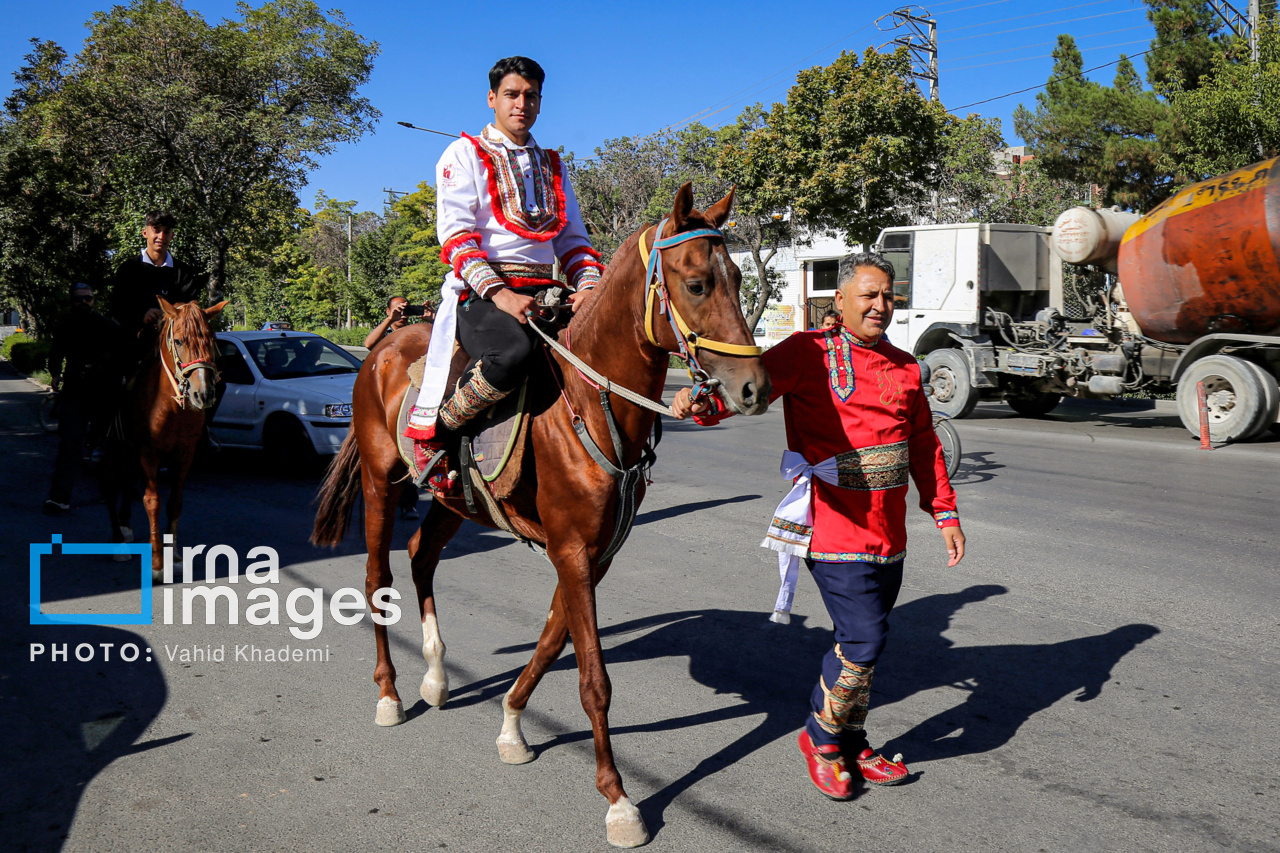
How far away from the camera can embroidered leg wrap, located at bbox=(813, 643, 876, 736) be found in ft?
11.2

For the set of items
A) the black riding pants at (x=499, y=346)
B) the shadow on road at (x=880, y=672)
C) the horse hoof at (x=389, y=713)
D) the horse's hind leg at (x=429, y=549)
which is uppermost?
the black riding pants at (x=499, y=346)

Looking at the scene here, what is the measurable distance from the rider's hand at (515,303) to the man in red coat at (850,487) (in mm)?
918

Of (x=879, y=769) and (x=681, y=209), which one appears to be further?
(x=879, y=769)

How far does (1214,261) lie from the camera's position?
12781 mm

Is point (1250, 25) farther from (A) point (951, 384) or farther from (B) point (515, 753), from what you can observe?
(B) point (515, 753)

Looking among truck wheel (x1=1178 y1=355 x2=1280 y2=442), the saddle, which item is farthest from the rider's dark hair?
truck wheel (x1=1178 y1=355 x2=1280 y2=442)

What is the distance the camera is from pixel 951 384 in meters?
16.8

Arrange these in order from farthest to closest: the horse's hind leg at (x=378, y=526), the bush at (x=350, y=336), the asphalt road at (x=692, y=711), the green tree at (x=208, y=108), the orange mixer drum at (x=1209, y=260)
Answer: the bush at (x=350, y=336)
the green tree at (x=208, y=108)
the orange mixer drum at (x=1209, y=260)
the horse's hind leg at (x=378, y=526)
the asphalt road at (x=692, y=711)

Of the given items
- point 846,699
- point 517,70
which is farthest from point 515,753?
point 517,70

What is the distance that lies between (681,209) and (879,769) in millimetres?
2234

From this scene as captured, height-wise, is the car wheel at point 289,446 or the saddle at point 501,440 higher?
the saddle at point 501,440

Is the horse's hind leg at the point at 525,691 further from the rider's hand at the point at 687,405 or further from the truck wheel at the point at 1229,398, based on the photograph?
the truck wheel at the point at 1229,398

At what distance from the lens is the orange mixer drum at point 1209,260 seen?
1222 centimetres

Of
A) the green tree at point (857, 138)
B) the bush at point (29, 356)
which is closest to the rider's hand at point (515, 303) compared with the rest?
the green tree at point (857, 138)
